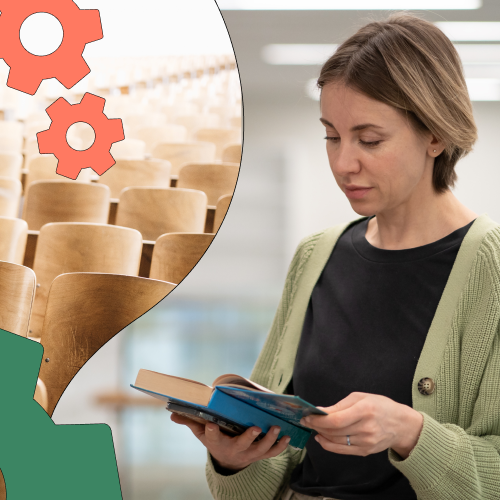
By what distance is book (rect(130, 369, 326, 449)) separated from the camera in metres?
0.52

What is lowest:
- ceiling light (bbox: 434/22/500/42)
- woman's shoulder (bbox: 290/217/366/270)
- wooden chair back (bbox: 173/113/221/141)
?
woman's shoulder (bbox: 290/217/366/270)

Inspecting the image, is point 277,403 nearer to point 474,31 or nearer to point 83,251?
point 83,251

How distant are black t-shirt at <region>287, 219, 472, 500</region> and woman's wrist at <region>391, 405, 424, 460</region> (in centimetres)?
9

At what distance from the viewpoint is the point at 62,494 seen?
56cm

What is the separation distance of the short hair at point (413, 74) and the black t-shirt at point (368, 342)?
0.14m

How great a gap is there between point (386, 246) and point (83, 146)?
0.45m

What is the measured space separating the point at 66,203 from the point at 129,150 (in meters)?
0.12

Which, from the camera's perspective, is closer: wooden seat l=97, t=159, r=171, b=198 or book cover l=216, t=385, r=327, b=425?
book cover l=216, t=385, r=327, b=425

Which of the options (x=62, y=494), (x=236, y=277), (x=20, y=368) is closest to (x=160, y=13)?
(x=20, y=368)

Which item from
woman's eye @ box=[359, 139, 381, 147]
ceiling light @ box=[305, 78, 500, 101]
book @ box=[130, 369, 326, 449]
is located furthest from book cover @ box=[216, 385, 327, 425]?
ceiling light @ box=[305, 78, 500, 101]

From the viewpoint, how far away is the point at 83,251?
83 cm

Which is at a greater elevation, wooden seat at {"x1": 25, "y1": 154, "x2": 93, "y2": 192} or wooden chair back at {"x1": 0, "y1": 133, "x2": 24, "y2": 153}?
wooden chair back at {"x1": 0, "y1": 133, "x2": 24, "y2": 153}

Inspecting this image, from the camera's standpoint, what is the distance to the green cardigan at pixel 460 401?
63 cm

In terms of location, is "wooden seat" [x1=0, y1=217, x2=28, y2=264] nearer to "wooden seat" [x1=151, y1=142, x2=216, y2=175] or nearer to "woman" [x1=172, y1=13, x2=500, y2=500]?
"wooden seat" [x1=151, y1=142, x2=216, y2=175]
